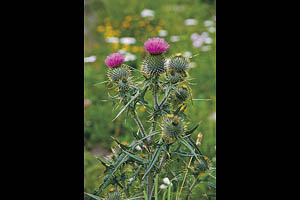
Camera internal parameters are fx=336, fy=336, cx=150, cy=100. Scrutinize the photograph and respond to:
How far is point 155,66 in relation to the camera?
255 centimetres

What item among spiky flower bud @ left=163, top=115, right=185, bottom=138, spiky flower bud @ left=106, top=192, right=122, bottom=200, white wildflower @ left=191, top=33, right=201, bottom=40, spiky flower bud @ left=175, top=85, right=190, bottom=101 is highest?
white wildflower @ left=191, top=33, right=201, bottom=40

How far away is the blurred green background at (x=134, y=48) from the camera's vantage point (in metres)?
4.51

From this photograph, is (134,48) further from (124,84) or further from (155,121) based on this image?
(155,121)

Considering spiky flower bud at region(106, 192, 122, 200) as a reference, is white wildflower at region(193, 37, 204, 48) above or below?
above

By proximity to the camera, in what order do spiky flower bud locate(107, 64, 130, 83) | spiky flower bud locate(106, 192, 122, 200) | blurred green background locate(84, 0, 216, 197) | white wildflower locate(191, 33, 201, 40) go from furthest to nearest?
white wildflower locate(191, 33, 201, 40)
blurred green background locate(84, 0, 216, 197)
spiky flower bud locate(107, 64, 130, 83)
spiky flower bud locate(106, 192, 122, 200)

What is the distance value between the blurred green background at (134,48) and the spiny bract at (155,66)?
100 cm

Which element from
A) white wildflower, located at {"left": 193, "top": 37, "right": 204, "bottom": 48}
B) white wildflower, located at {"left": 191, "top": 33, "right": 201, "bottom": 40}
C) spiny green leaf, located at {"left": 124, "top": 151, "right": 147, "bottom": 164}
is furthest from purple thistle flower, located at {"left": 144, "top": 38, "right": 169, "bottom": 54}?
white wildflower, located at {"left": 191, "top": 33, "right": 201, "bottom": 40}

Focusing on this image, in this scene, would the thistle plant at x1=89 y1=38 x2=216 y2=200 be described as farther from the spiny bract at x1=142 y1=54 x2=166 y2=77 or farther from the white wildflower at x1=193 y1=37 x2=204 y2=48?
the white wildflower at x1=193 y1=37 x2=204 y2=48

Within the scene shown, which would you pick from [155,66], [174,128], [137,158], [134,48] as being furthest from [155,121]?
[134,48]

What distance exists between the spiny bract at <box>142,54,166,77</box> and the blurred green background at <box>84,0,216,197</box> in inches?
39.3

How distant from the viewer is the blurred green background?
178 inches
